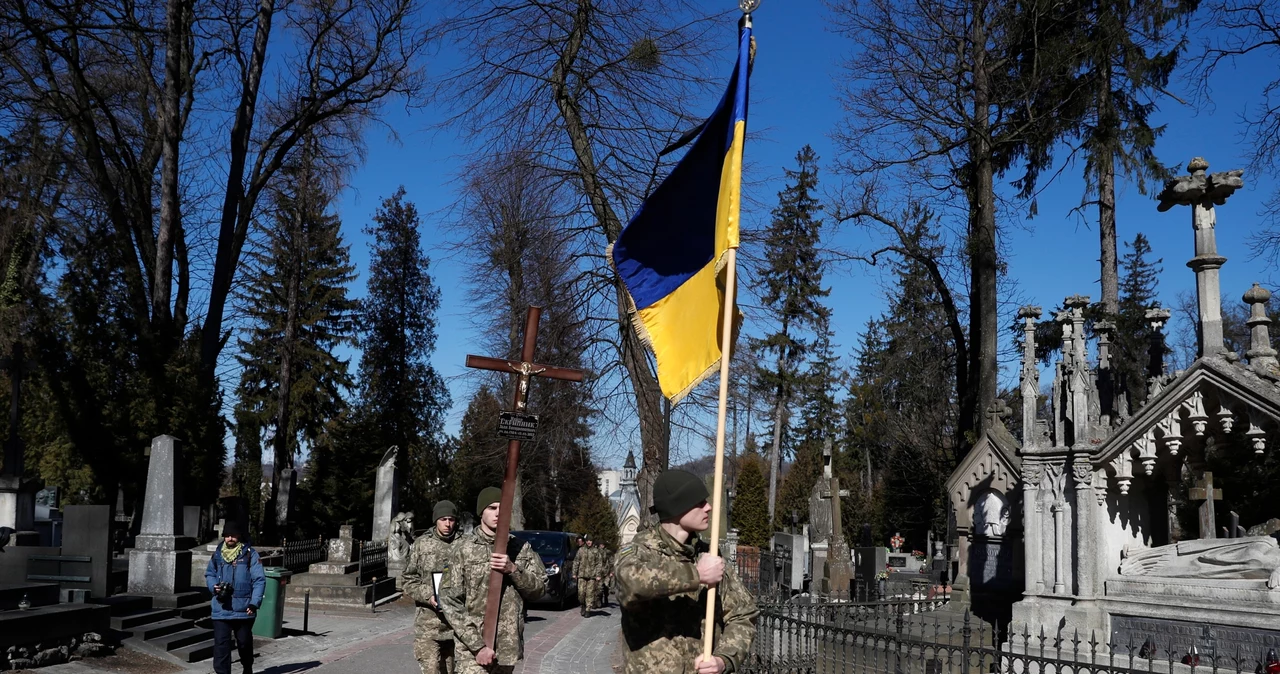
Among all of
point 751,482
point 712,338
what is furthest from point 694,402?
point 751,482

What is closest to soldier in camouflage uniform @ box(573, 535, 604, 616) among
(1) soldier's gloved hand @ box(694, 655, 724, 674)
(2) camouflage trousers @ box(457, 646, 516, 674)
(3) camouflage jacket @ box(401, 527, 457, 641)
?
(3) camouflage jacket @ box(401, 527, 457, 641)

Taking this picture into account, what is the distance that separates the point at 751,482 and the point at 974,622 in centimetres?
3869

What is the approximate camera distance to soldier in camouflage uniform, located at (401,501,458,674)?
7.83m

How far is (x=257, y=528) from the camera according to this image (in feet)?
125

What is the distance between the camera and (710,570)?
4.20m

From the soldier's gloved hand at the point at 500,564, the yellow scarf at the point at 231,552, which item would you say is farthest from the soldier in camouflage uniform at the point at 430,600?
the yellow scarf at the point at 231,552

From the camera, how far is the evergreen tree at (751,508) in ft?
164

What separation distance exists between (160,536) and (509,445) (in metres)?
9.83

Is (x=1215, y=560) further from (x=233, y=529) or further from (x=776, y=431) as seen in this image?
(x=776, y=431)

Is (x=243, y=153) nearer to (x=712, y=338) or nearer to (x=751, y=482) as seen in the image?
(x=712, y=338)

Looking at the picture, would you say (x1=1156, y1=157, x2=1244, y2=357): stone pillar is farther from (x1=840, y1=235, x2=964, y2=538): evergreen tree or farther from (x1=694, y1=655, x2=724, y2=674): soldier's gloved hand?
(x1=840, y1=235, x2=964, y2=538): evergreen tree

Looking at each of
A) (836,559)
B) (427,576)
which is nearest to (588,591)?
(836,559)

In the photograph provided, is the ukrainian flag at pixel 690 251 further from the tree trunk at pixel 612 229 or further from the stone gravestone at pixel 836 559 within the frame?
the stone gravestone at pixel 836 559

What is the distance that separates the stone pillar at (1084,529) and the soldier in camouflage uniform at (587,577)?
11.7 metres
